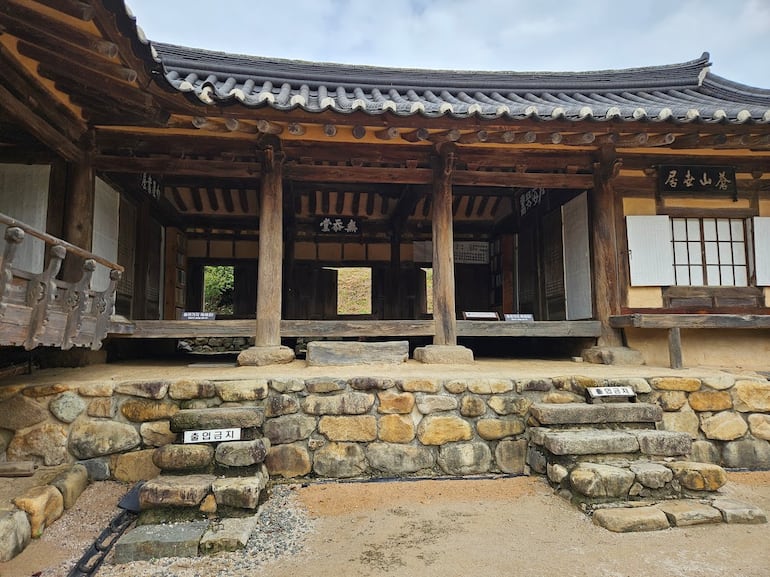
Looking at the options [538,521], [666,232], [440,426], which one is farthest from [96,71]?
[666,232]

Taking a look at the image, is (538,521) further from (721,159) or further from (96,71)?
(721,159)

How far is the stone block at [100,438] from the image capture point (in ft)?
14.1

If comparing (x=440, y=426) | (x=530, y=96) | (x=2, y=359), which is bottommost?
(x=440, y=426)

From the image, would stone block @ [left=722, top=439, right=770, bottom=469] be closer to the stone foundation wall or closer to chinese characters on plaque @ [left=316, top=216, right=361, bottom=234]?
the stone foundation wall

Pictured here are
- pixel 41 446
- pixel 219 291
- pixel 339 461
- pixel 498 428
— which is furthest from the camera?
pixel 219 291

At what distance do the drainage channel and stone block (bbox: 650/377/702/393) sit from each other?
503 centimetres

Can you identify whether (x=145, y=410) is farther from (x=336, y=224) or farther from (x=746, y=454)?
(x=336, y=224)

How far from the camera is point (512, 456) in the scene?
15.3ft

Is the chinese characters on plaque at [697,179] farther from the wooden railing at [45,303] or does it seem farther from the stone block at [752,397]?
the wooden railing at [45,303]

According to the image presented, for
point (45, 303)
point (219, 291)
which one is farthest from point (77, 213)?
point (219, 291)

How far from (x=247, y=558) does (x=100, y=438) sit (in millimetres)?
2139

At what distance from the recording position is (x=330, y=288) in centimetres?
1166

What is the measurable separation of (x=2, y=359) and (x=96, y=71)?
3174 millimetres

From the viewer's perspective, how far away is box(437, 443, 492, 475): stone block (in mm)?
4570
